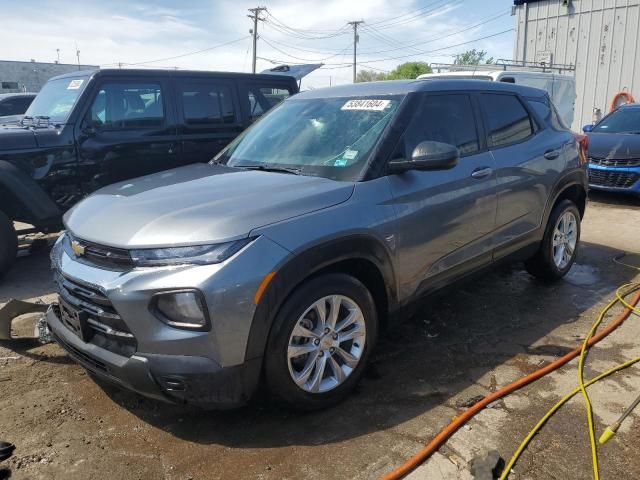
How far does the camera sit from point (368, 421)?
288cm

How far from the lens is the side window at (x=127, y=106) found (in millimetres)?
5699

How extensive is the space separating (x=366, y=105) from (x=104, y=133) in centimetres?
338

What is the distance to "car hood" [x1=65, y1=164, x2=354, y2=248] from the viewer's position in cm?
254

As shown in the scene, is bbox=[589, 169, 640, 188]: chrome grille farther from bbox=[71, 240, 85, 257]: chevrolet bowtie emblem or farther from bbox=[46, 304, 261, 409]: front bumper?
bbox=[71, 240, 85, 257]: chevrolet bowtie emblem

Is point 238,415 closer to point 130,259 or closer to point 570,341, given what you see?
point 130,259

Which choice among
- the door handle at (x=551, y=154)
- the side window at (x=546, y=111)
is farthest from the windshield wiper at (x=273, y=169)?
the side window at (x=546, y=111)

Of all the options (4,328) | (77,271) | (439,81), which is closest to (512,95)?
(439,81)

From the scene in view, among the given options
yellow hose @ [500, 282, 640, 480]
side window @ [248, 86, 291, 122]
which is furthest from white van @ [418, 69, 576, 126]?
yellow hose @ [500, 282, 640, 480]

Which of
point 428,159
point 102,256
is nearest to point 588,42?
point 428,159

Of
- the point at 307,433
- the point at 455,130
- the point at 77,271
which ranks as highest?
the point at 455,130

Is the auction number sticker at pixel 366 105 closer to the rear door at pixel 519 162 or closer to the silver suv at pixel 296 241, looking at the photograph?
the silver suv at pixel 296 241

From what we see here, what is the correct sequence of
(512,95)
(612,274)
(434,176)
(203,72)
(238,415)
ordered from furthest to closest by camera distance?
(203,72), (612,274), (512,95), (434,176), (238,415)

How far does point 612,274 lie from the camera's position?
5.36m

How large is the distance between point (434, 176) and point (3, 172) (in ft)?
13.2
